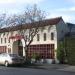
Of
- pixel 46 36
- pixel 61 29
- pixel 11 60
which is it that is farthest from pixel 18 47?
pixel 11 60

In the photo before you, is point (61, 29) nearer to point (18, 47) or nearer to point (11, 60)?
point (11, 60)

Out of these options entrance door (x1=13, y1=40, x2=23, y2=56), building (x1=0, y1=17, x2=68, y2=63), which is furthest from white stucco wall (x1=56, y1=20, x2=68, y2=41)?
entrance door (x1=13, y1=40, x2=23, y2=56)

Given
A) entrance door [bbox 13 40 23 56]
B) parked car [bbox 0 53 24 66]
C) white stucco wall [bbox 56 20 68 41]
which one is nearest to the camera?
parked car [bbox 0 53 24 66]

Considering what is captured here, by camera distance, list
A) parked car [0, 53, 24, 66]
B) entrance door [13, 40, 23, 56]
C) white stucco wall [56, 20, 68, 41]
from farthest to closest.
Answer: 1. entrance door [13, 40, 23, 56]
2. white stucco wall [56, 20, 68, 41]
3. parked car [0, 53, 24, 66]

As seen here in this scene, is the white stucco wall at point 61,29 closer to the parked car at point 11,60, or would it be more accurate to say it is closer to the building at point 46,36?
the building at point 46,36

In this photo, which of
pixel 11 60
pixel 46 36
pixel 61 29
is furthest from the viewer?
pixel 46 36

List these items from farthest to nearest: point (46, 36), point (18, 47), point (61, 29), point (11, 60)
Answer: point (18, 47), point (46, 36), point (61, 29), point (11, 60)

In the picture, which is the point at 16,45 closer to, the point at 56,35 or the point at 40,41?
the point at 40,41

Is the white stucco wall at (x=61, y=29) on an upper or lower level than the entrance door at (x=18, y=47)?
upper

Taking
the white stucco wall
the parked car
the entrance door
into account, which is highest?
the white stucco wall

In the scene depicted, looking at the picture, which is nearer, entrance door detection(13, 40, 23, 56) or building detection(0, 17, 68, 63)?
building detection(0, 17, 68, 63)

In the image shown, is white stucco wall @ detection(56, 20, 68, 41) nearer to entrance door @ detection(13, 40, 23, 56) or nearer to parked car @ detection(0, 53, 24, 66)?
parked car @ detection(0, 53, 24, 66)

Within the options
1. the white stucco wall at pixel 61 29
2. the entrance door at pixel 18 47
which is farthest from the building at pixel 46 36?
the entrance door at pixel 18 47

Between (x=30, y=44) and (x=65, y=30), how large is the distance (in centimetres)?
658
